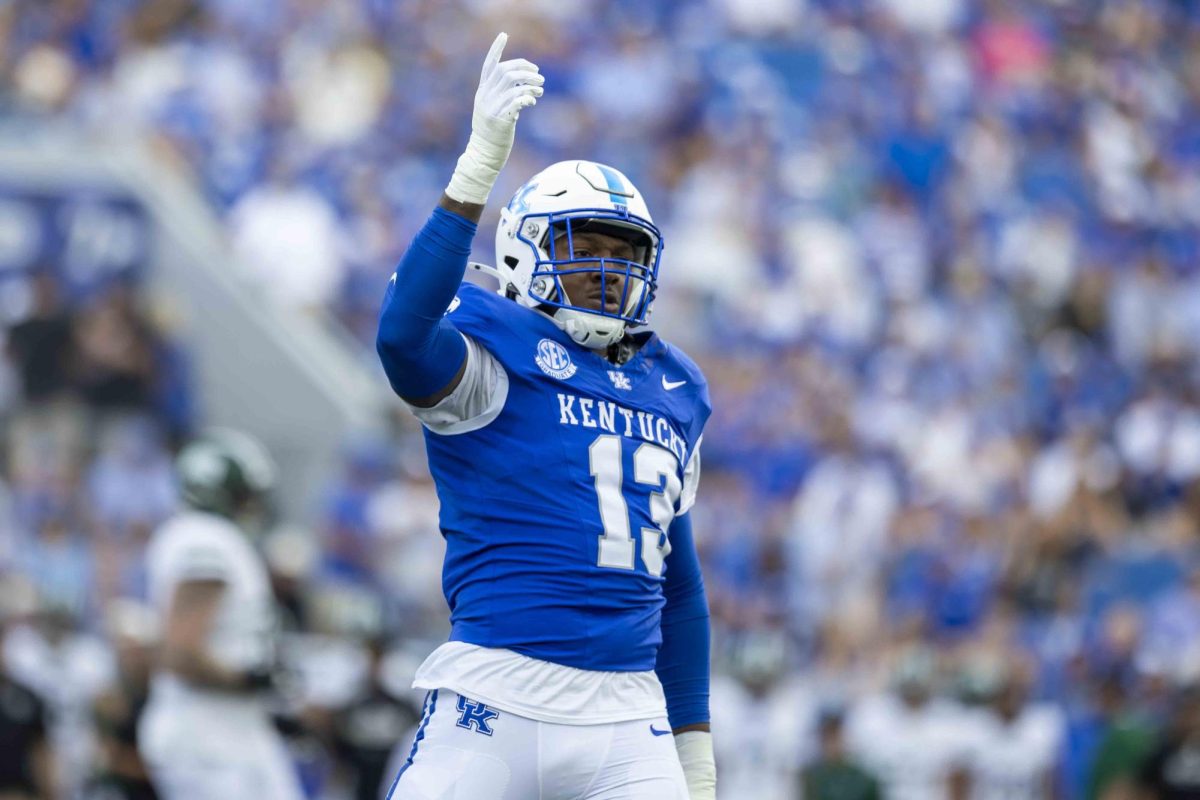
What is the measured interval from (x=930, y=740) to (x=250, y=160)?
643 centimetres

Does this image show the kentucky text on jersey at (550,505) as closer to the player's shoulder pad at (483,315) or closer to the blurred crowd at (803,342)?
the player's shoulder pad at (483,315)

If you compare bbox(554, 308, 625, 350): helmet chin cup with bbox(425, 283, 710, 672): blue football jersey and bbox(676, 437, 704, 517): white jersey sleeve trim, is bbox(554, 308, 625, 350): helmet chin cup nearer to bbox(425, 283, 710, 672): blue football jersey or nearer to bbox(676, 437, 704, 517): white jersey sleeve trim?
bbox(425, 283, 710, 672): blue football jersey

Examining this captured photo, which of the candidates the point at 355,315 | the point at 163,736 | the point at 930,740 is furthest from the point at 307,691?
the point at 355,315

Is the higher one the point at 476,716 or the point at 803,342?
the point at 803,342

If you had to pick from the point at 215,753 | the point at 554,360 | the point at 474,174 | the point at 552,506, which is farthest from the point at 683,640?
the point at 215,753

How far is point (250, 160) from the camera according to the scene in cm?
1389

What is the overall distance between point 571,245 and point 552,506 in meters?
0.56

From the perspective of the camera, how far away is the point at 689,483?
441 centimetres

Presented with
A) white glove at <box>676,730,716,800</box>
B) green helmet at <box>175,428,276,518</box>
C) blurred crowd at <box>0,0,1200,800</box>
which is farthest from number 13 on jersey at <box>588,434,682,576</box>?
blurred crowd at <box>0,0,1200,800</box>

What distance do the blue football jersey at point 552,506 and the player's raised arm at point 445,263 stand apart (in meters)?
0.19

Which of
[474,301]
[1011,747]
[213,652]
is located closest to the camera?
[474,301]

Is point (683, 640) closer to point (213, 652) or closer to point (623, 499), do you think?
point (623, 499)

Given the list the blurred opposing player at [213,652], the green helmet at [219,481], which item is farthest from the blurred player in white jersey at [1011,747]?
the green helmet at [219,481]

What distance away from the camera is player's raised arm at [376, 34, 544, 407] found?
382 centimetres
